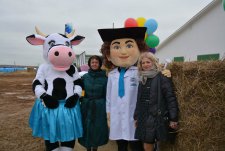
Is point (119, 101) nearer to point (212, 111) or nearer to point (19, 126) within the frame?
point (212, 111)

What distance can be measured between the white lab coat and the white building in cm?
507

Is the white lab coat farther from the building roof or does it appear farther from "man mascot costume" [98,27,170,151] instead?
the building roof

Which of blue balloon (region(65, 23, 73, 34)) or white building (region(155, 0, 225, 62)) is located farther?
white building (region(155, 0, 225, 62))

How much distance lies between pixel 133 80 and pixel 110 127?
0.77 meters

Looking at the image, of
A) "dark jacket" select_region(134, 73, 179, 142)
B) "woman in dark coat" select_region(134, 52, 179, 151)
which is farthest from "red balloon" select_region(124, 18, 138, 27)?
"dark jacket" select_region(134, 73, 179, 142)

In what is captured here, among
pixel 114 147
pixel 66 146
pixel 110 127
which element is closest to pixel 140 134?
pixel 110 127

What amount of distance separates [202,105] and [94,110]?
5.09 ft

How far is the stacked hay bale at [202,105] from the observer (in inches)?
98.4

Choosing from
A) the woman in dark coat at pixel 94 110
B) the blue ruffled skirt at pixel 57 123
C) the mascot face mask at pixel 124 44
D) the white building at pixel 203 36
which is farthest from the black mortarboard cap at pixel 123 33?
the white building at pixel 203 36

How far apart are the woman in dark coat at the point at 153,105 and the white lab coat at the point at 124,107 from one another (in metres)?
0.20

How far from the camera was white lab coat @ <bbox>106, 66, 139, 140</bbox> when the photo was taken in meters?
3.19

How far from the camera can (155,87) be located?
9.41 feet

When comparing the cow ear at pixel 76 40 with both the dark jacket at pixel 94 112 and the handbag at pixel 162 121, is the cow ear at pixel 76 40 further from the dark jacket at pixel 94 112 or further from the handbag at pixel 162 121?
the handbag at pixel 162 121

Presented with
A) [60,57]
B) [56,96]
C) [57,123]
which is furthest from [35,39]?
[57,123]
